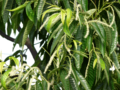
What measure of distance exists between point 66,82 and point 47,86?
6 cm

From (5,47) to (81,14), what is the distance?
2681 mm

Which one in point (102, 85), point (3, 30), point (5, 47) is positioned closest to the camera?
point (102, 85)

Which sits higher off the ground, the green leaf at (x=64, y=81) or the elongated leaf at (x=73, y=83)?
the green leaf at (x=64, y=81)

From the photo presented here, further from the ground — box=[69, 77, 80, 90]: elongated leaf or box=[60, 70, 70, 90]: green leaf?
box=[60, 70, 70, 90]: green leaf

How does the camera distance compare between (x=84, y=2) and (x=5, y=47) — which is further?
(x=5, y=47)

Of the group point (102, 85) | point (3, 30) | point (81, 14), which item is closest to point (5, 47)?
point (3, 30)

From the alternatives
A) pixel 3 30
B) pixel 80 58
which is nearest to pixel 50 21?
pixel 80 58

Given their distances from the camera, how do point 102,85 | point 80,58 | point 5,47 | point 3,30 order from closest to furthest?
point 80,58 < point 102,85 < point 3,30 < point 5,47

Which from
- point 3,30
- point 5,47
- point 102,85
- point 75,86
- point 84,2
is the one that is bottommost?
point 5,47

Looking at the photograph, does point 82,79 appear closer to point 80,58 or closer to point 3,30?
point 80,58

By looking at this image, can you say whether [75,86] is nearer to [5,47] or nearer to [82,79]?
[82,79]

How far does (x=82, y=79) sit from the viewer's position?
0.51 m

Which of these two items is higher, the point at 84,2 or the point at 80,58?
the point at 84,2

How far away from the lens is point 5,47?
2922 mm
